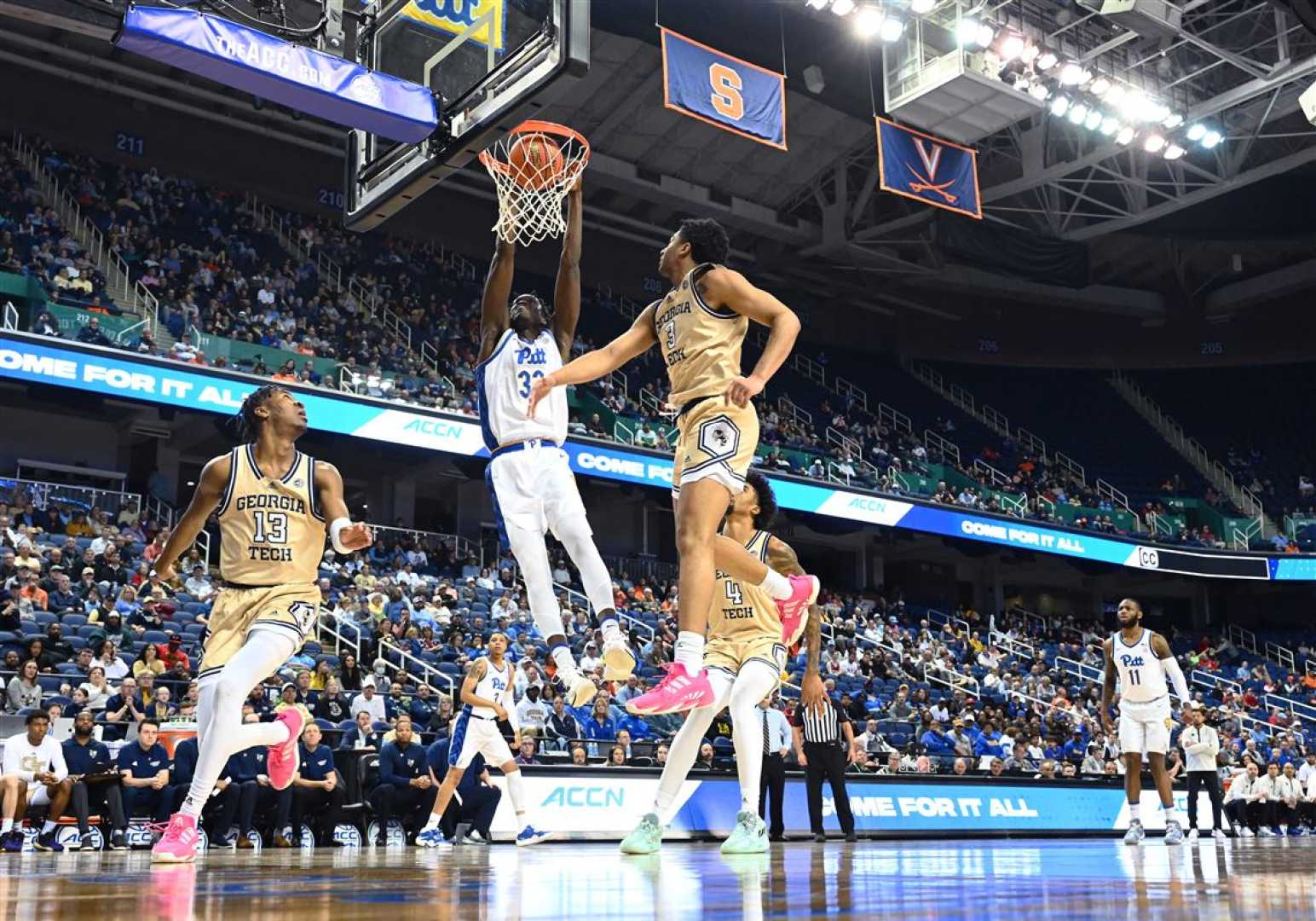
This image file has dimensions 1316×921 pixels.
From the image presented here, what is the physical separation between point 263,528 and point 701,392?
2141mm

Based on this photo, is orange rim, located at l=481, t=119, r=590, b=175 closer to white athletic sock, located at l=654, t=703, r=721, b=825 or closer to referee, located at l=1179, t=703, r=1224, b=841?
white athletic sock, located at l=654, t=703, r=721, b=825

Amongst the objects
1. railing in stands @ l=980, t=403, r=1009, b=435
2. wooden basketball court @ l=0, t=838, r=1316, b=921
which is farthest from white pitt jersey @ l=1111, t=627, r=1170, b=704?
railing in stands @ l=980, t=403, r=1009, b=435

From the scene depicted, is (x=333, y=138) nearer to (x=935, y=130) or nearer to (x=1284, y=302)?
(x=935, y=130)

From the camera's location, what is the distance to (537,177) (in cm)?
756

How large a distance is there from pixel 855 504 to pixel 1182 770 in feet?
31.3

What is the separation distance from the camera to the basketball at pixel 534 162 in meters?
7.52

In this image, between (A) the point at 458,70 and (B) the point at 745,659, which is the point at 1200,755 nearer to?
(B) the point at 745,659

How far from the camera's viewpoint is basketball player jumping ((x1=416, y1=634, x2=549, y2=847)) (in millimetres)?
10438

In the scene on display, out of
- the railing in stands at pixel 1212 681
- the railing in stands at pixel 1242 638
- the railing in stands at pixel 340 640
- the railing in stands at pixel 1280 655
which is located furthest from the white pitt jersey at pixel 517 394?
the railing in stands at pixel 1242 638

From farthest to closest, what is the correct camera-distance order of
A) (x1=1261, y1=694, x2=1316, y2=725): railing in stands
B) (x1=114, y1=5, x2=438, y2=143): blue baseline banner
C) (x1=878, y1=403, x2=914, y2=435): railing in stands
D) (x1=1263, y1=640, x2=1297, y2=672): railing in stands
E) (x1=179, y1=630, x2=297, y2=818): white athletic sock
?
1. (x1=878, y1=403, x2=914, y2=435): railing in stands
2. (x1=1263, y1=640, x2=1297, y2=672): railing in stands
3. (x1=1261, y1=694, x2=1316, y2=725): railing in stands
4. (x1=114, y1=5, x2=438, y2=143): blue baseline banner
5. (x1=179, y1=630, x2=297, y2=818): white athletic sock

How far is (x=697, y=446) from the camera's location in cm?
602

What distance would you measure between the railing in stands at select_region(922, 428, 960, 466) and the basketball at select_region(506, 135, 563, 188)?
88.5 ft

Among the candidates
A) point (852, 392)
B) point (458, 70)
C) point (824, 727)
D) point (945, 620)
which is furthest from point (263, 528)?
point (852, 392)

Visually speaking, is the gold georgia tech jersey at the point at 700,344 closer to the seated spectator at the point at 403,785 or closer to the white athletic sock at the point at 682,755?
the white athletic sock at the point at 682,755
